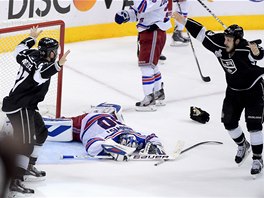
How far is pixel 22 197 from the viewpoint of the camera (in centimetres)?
274

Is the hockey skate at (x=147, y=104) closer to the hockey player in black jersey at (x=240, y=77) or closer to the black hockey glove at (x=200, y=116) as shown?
the black hockey glove at (x=200, y=116)

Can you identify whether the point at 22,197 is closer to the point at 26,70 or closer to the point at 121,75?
the point at 26,70

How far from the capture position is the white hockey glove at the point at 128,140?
11.5 feet

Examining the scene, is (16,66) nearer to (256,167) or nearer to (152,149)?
(152,149)

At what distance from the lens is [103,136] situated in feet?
11.4

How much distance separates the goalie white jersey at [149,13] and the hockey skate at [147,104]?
0.57 meters

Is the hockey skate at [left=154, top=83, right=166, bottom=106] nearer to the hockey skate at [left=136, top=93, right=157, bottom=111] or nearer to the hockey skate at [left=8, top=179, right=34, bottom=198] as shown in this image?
the hockey skate at [left=136, top=93, right=157, bottom=111]

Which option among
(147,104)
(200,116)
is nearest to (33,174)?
(200,116)

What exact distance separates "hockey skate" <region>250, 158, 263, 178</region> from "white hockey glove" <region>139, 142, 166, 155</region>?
59 centimetres

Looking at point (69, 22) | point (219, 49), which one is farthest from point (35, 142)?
point (69, 22)

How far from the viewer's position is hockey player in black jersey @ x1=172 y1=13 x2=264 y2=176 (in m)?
3.02

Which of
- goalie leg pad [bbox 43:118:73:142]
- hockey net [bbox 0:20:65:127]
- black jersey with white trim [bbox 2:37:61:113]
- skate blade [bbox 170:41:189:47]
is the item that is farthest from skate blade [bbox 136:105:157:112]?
skate blade [bbox 170:41:189:47]

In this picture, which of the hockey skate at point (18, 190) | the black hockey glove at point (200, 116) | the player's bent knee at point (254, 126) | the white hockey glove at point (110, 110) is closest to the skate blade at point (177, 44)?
the black hockey glove at point (200, 116)

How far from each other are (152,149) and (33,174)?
0.82m
